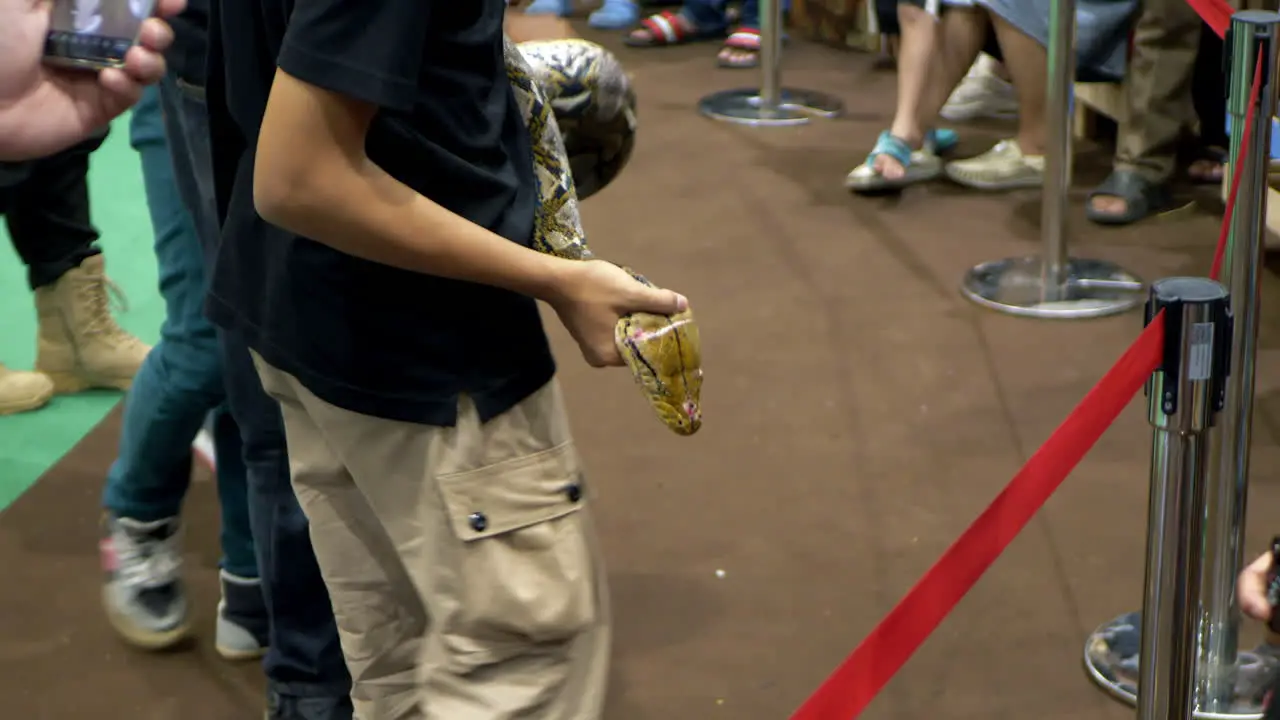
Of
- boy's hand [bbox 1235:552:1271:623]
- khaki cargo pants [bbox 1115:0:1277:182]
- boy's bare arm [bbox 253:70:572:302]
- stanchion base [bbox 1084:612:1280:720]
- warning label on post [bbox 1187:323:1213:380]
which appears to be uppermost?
boy's bare arm [bbox 253:70:572:302]

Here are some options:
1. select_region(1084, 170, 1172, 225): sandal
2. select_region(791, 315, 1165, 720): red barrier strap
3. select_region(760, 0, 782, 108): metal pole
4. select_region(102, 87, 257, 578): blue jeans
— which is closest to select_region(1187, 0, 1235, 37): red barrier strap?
select_region(791, 315, 1165, 720): red barrier strap

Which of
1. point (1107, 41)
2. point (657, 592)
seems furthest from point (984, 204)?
point (657, 592)

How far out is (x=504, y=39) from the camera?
1453 mm

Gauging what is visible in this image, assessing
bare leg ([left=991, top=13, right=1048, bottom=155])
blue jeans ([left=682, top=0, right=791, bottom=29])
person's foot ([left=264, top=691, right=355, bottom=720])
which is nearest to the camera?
person's foot ([left=264, top=691, right=355, bottom=720])

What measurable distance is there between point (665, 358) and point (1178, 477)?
50cm

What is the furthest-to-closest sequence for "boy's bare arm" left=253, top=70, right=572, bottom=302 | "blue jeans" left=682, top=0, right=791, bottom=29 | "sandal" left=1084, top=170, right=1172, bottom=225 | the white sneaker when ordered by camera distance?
"blue jeans" left=682, top=0, right=791, bottom=29 → the white sneaker → "sandal" left=1084, top=170, right=1172, bottom=225 → "boy's bare arm" left=253, top=70, right=572, bottom=302

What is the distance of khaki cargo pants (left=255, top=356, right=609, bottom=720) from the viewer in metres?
1.42

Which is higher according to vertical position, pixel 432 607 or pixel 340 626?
A: pixel 432 607

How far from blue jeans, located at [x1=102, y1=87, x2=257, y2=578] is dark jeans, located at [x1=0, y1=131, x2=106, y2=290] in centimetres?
92

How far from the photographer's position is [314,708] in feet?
6.78

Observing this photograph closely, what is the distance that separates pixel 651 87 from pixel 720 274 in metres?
1.95

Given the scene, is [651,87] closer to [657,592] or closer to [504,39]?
[657,592]

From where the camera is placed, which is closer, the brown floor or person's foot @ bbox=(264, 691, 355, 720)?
person's foot @ bbox=(264, 691, 355, 720)

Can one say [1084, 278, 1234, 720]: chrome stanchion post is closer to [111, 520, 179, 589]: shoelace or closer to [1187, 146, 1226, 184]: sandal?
[111, 520, 179, 589]: shoelace
